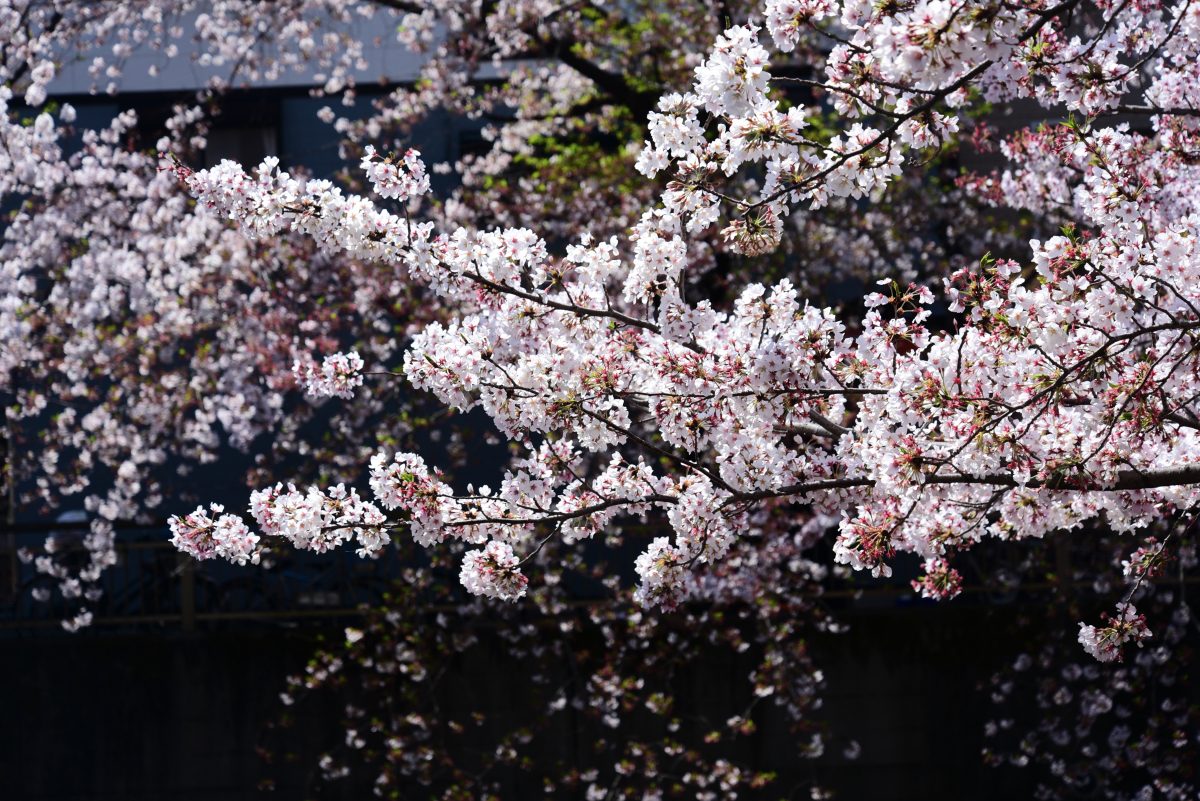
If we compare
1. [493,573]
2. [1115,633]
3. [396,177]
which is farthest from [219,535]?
[1115,633]

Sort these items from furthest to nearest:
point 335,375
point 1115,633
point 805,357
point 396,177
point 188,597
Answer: point 188,597 < point 335,375 < point 396,177 < point 1115,633 < point 805,357

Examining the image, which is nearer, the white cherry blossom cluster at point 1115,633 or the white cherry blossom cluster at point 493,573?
the white cherry blossom cluster at point 1115,633

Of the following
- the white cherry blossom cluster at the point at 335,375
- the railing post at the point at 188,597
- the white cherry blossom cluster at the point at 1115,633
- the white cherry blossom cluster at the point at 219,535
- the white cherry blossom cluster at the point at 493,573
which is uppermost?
the railing post at the point at 188,597

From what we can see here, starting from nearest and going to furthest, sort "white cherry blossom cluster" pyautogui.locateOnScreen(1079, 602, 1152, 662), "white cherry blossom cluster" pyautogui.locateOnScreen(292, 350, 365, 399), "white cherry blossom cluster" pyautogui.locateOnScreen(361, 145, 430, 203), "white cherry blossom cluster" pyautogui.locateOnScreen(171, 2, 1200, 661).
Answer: "white cherry blossom cluster" pyautogui.locateOnScreen(171, 2, 1200, 661) < "white cherry blossom cluster" pyautogui.locateOnScreen(1079, 602, 1152, 662) < "white cherry blossom cluster" pyautogui.locateOnScreen(361, 145, 430, 203) < "white cherry blossom cluster" pyautogui.locateOnScreen(292, 350, 365, 399)

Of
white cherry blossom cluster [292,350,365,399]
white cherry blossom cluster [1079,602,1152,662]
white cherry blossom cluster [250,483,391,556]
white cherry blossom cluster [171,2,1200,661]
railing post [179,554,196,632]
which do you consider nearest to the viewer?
white cherry blossom cluster [171,2,1200,661]

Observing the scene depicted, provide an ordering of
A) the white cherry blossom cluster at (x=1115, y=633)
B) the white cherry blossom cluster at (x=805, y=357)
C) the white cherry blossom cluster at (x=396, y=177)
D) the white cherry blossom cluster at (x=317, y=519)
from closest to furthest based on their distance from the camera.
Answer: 1. the white cherry blossom cluster at (x=805, y=357)
2. the white cherry blossom cluster at (x=1115, y=633)
3. the white cherry blossom cluster at (x=396, y=177)
4. the white cherry blossom cluster at (x=317, y=519)

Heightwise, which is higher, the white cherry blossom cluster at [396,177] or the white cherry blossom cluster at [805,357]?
the white cherry blossom cluster at [396,177]

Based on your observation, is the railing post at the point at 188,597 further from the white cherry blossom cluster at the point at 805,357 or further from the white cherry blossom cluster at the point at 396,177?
the white cherry blossom cluster at the point at 396,177

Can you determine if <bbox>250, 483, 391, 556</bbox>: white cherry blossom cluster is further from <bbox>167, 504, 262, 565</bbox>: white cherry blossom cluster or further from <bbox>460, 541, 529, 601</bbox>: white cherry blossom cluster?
<bbox>460, 541, 529, 601</bbox>: white cherry blossom cluster

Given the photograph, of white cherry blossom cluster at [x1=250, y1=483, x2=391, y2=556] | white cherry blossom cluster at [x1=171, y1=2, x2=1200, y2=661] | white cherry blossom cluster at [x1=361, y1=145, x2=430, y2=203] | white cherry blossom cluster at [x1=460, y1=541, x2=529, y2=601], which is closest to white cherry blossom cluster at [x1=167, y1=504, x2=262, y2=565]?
white cherry blossom cluster at [x1=250, y1=483, x2=391, y2=556]

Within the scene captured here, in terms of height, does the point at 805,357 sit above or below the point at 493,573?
above

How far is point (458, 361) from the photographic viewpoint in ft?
14.5

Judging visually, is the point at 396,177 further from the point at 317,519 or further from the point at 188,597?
the point at 188,597

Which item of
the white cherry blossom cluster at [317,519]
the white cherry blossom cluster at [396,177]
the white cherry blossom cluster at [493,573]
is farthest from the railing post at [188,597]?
the white cherry blossom cluster at [396,177]
